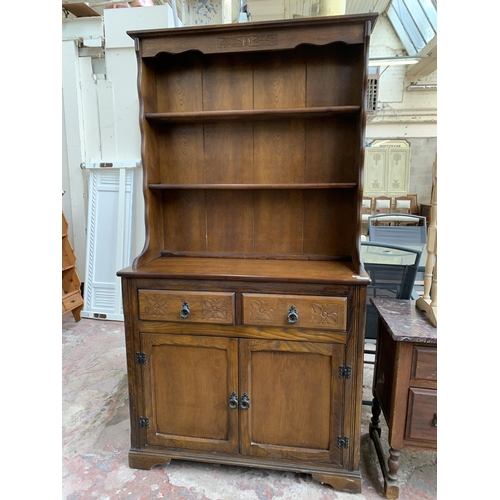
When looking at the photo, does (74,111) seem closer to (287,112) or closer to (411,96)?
(287,112)

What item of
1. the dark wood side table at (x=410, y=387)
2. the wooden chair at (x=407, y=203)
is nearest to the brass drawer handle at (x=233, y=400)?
the dark wood side table at (x=410, y=387)

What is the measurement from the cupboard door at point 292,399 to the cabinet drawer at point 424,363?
0.28m

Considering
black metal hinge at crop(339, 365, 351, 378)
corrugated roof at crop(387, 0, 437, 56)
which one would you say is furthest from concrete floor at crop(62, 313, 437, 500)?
corrugated roof at crop(387, 0, 437, 56)

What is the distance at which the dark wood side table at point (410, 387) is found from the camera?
134 cm

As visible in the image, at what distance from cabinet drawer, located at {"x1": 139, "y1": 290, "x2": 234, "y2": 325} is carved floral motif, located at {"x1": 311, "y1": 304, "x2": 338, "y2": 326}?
0.35 m

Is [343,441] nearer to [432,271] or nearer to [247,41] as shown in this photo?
[432,271]

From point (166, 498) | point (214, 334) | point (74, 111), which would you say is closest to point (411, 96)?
point (74, 111)

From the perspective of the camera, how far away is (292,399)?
151cm

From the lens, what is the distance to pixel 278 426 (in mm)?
1535

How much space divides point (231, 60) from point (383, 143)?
6766 mm

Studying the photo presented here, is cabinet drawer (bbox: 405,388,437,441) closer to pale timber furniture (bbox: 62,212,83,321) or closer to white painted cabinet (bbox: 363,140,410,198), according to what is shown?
pale timber furniture (bbox: 62,212,83,321)

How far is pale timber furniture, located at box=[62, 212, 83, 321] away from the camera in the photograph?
10.4 feet
